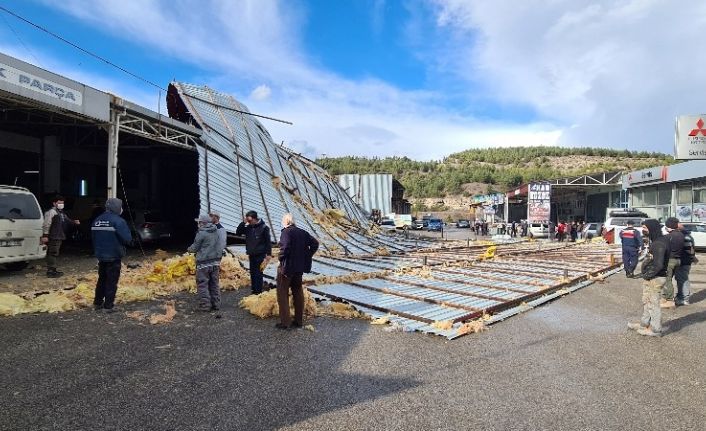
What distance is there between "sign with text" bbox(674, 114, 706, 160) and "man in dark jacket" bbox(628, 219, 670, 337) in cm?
1929

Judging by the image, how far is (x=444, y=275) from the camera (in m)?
11.9

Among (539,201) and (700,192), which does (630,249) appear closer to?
(539,201)

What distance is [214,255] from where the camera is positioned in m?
7.69

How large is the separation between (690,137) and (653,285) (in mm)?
20454

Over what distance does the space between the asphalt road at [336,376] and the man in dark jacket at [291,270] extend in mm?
356

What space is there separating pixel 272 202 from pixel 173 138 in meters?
4.24

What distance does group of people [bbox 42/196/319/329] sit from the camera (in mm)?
6656

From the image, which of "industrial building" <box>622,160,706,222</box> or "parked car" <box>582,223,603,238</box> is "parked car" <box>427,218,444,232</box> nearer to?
"parked car" <box>582,223,603,238</box>

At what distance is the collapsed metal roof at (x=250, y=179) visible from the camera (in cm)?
1609

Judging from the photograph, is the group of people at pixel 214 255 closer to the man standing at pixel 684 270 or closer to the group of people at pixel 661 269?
the group of people at pixel 661 269

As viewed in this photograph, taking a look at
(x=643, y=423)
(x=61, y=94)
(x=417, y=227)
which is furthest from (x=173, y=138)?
(x=417, y=227)

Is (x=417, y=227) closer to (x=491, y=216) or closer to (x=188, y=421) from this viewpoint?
(x=491, y=216)

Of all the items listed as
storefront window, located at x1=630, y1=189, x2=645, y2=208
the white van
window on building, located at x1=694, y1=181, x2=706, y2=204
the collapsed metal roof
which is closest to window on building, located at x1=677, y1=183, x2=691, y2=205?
window on building, located at x1=694, y1=181, x2=706, y2=204

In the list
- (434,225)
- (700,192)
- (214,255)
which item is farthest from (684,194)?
(214,255)
